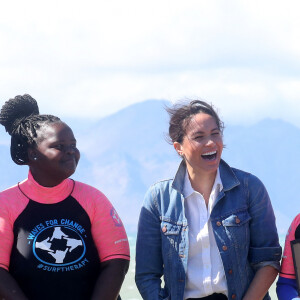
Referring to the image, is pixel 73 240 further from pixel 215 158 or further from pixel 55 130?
pixel 215 158

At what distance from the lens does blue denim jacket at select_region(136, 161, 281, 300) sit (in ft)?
12.9

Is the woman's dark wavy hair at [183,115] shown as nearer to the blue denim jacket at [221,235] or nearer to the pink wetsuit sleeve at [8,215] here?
the blue denim jacket at [221,235]

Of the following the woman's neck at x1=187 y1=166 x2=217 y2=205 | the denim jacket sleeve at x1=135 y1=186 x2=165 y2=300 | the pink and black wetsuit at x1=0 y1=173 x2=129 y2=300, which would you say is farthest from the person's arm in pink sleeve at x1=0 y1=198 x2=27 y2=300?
the woman's neck at x1=187 y1=166 x2=217 y2=205

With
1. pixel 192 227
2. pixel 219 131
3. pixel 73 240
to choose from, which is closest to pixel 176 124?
pixel 219 131

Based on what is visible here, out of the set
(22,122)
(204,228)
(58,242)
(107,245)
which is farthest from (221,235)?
(22,122)

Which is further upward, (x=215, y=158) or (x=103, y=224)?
(x=215, y=158)

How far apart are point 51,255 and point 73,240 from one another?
132 mm

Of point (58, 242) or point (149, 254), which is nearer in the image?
point (58, 242)

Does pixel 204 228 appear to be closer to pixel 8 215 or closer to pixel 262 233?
pixel 262 233

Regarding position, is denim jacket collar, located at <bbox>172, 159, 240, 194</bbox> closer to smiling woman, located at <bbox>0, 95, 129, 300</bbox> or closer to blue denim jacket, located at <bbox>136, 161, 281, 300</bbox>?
blue denim jacket, located at <bbox>136, 161, 281, 300</bbox>

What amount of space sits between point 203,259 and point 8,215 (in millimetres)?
1034

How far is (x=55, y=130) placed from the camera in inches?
152

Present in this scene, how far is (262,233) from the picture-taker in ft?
13.1

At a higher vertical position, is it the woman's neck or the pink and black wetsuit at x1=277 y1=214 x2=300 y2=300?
the woman's neck
